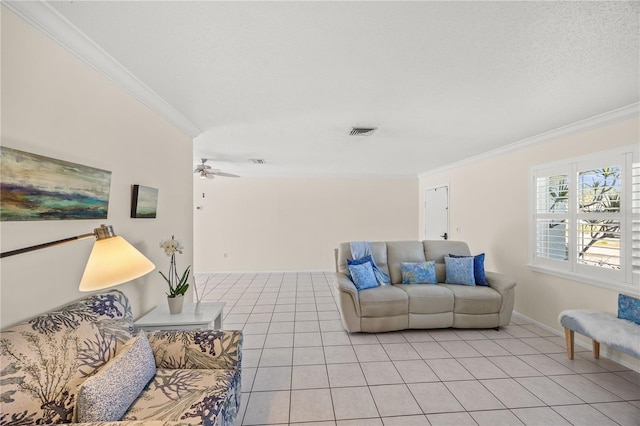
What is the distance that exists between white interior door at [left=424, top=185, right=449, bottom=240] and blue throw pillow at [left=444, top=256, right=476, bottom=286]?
2.03 metres

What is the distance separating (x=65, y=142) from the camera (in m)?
1.48

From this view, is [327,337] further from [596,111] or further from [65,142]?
[596,111]

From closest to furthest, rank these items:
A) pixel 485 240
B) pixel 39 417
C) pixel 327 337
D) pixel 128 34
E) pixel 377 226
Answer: pixel 39 417 → pixel 128 34 → pixel 327 337 → pixel 485 240 → pixel 377 226

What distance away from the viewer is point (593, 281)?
2.66 meters

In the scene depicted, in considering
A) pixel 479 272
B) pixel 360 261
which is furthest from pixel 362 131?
pixel 479 272

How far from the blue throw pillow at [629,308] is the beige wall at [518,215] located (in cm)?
21

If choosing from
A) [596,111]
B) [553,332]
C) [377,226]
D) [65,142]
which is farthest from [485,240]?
[65,142]

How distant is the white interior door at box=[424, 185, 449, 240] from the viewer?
17.8 feet

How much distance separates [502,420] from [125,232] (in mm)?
3066

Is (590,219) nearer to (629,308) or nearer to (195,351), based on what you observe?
(629,308)

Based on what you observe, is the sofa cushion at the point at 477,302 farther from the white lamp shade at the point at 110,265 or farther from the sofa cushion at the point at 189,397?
the white lamp shade at the point at 110,265

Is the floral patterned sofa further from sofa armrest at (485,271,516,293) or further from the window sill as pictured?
the window sill

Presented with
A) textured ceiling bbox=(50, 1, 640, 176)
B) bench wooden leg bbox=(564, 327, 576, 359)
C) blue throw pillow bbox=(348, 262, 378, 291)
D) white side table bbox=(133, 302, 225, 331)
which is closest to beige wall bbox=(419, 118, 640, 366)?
textured ceiling bbox=(50, 1, 640, 176)

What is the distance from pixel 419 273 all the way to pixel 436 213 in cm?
275
